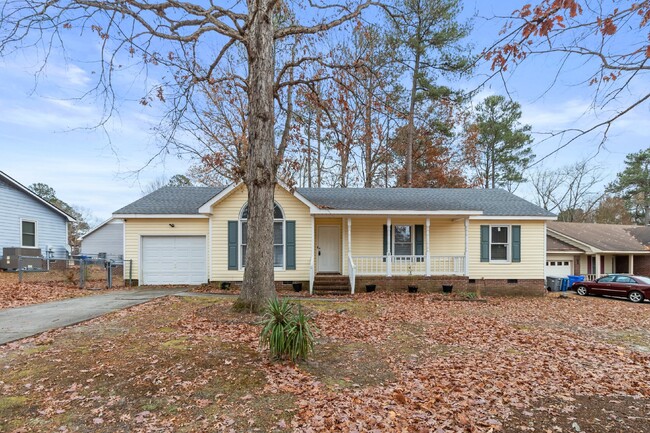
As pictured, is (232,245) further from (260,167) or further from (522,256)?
(522,256)

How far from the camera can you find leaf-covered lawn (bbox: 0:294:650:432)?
359 cm

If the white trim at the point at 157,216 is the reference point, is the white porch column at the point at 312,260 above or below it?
below

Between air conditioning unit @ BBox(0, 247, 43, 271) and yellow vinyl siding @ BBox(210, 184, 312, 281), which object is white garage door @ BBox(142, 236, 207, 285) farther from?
air conditioning unit @ BBox(0, 247, 43, 271)

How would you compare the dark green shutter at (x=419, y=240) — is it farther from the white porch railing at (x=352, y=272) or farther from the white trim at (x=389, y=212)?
the white porch railing at (x=352, y=272)

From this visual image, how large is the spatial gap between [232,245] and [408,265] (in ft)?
23.6

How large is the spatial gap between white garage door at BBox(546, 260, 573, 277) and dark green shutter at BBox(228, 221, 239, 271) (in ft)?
63.1

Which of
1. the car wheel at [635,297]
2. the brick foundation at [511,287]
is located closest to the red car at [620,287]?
the car wheel at [635,297]

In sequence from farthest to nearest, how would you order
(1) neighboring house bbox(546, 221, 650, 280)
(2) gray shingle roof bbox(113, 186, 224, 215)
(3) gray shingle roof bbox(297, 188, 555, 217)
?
1. (1) neighboring house bbox(546, 221, 650, 280)
2. (2) gray shingle roof bbox(113, 186, 224, 215)
3. (3) gray shingle roof bbox(297, 188, 555, 217)

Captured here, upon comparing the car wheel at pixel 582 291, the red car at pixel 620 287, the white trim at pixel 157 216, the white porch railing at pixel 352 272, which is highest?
the white trim at pixel 157 216

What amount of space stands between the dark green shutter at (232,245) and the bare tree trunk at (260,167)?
5.75m

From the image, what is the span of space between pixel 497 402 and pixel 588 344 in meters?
4.17

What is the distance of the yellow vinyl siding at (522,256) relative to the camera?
15.1 metres

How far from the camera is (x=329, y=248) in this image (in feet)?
49.9

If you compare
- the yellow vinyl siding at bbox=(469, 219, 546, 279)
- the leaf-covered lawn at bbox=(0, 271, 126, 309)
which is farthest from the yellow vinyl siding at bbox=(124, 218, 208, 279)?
the yellow vinyl siding at bbox=(469, 219, 546, 279)
